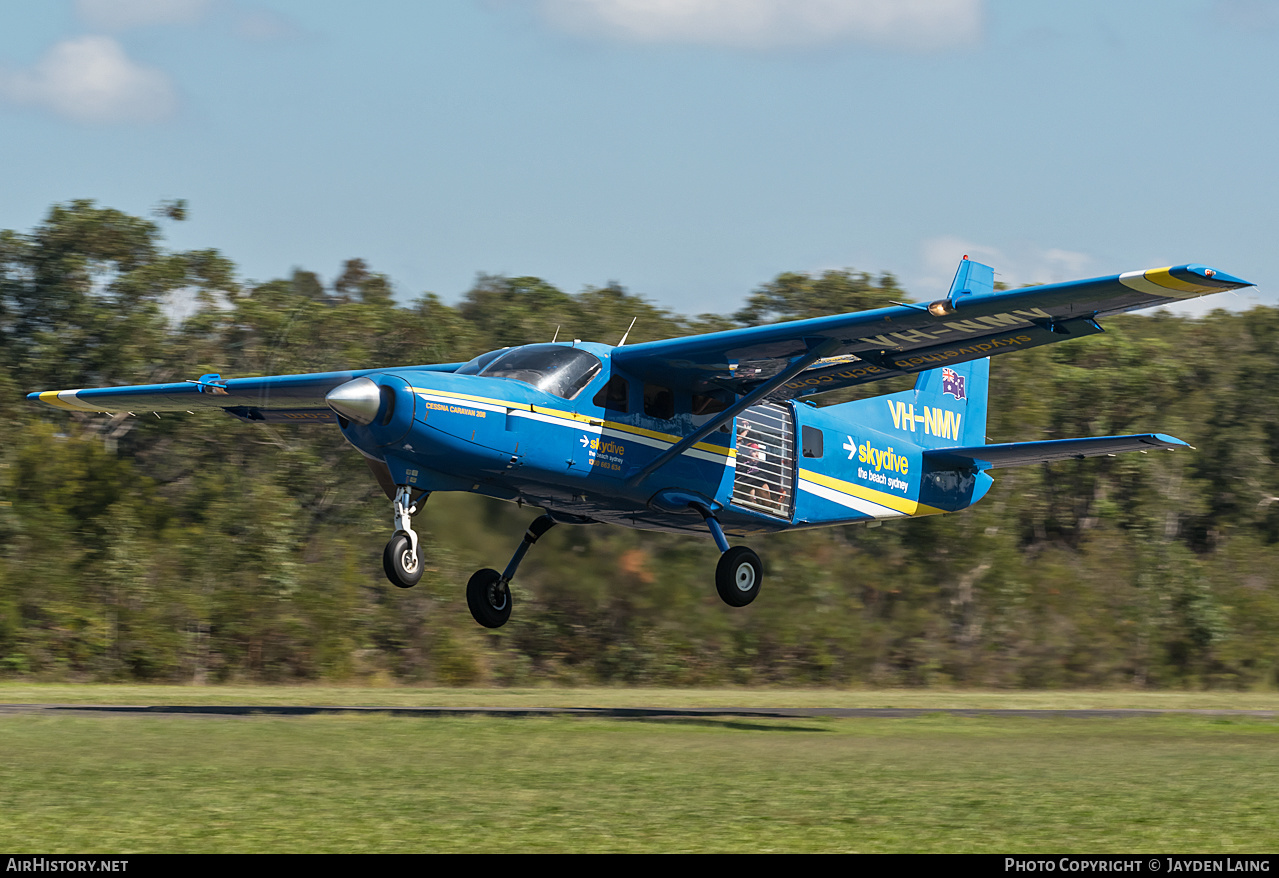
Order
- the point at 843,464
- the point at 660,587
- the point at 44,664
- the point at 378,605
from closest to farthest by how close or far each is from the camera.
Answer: the point at 843,464 < the point at 660,587 < the point at 44,664 < the point at 378,605

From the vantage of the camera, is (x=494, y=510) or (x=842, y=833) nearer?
(x=842, y=833)

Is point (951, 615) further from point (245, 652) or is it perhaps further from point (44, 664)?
point (44, 664)

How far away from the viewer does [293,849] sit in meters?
8.05

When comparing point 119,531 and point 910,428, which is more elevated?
point 910,428

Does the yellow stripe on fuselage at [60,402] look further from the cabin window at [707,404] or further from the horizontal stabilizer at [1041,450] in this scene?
the horizontal stabilizer at [1041,450]

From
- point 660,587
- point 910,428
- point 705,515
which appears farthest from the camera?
point 660,587

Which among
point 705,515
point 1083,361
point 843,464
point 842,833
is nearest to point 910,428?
point 843,464

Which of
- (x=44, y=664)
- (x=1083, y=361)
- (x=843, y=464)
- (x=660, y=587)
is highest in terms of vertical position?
(x=1083, y=361)

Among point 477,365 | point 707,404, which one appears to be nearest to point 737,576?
point 707,404

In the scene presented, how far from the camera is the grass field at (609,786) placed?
8.62 m

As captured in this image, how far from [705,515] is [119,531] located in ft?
52.5

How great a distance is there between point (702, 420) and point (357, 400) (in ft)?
A: 17.3

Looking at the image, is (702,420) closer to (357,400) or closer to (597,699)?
(357,400)

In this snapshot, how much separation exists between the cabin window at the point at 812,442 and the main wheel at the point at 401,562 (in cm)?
635
